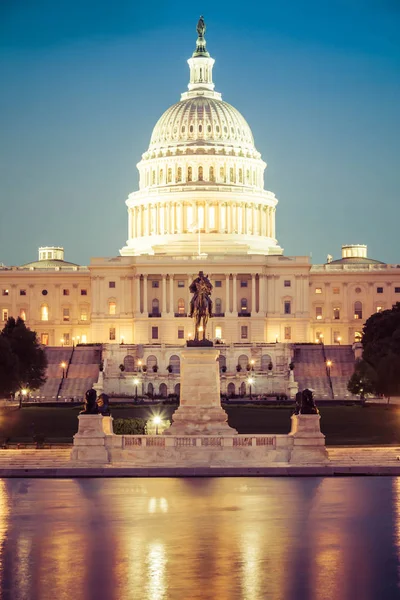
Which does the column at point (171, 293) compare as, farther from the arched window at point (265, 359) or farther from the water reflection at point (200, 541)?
the water reflection at point (200, 541)

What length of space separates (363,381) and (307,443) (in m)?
53.6

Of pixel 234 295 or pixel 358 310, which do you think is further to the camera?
pixel 358 310

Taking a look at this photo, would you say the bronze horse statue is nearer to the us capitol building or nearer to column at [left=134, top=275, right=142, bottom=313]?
the us capitol building

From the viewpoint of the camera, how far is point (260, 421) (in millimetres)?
94188

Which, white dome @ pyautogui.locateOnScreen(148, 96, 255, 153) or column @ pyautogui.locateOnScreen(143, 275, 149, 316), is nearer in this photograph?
column @ pyautogui.locateOnScreen(143, 275, 149, 316)

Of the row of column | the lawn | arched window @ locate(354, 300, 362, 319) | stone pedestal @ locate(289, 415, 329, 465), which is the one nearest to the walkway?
stone pedestal @ locate(289, 415, 329, 465)

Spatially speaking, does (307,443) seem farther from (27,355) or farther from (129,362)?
(129,362)

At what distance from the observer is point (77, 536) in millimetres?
41406

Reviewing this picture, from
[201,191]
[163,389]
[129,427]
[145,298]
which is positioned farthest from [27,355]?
[201,191]

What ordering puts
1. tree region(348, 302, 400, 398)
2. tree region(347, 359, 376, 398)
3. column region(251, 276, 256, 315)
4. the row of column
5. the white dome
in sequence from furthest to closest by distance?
the white dome
the row of column
column region(251, 276, 256, 315)
tree region(347, 359, 376, 398)
tree region(348, 302, 400, 398)

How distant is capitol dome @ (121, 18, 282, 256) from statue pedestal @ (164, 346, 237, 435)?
11700 centimetres

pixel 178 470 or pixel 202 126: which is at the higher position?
pixel 202 126

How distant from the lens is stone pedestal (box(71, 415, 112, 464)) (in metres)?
62.1

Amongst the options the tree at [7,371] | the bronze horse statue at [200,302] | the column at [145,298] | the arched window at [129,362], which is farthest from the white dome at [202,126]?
the bronze horse statue at [200,302]
